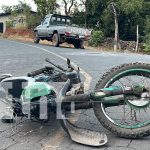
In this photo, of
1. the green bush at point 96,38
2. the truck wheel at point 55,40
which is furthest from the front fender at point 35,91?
the green bush at point 96,38

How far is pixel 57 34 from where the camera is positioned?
80.4ft

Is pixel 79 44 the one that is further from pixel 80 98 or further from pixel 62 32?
pixel 80 98

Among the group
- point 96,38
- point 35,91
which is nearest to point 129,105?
point 35,91

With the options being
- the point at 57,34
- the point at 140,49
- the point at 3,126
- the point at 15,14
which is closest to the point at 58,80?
the point at 3,126

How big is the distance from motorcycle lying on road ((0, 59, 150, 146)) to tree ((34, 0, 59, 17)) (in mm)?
35437

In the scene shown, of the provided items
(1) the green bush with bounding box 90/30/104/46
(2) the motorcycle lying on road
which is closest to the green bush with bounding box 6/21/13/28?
(1) the green bush with bounding box 90/30/104/46

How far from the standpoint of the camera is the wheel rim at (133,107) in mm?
4363

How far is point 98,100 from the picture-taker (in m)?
4.31

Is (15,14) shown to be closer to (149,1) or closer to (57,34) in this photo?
(149,1)

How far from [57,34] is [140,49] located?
1062cm

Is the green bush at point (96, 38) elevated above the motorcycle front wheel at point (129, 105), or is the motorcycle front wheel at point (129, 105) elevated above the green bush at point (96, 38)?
the motorcycle front wheel at point (129, 105)

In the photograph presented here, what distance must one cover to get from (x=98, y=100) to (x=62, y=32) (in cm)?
1989

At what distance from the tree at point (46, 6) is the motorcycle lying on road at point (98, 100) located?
35.4 m

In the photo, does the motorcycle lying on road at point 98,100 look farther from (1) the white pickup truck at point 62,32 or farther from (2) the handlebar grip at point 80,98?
(1) the white pickup truck at point 62,32
